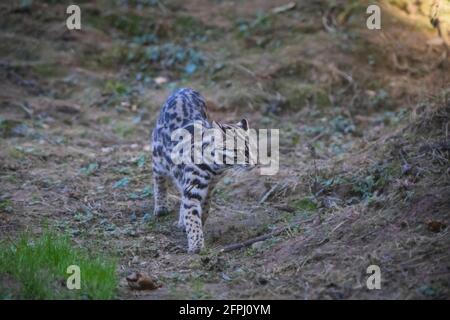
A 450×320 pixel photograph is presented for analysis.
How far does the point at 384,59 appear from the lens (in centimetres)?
1201

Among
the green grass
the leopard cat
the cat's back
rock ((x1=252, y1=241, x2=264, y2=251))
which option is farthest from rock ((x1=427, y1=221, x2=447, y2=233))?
the cat's back

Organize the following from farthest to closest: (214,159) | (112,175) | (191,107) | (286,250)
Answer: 1. (112,175)
2. (191,107)
3. (214,159)
4. (286,250)

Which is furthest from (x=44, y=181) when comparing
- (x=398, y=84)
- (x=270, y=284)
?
(x=398, y=84)

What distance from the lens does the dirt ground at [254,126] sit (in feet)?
20.1

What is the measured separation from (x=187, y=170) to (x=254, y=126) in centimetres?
353

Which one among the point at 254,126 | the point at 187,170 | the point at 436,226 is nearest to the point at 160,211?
the point at 187,170

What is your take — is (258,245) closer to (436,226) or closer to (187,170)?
(187,170)

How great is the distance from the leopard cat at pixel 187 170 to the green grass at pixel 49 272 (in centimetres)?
128

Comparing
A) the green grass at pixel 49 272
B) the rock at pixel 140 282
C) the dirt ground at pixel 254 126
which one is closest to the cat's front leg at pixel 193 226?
the dirt ground at pixel 254 126

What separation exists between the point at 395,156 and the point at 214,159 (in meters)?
2.03

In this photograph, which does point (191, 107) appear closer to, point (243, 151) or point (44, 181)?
point (243, 151)

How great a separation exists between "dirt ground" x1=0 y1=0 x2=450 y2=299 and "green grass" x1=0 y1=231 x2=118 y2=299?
280mm

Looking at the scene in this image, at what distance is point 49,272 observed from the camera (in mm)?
5910
